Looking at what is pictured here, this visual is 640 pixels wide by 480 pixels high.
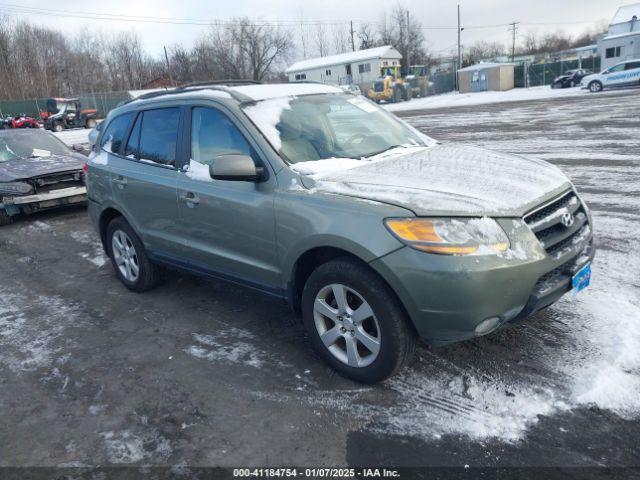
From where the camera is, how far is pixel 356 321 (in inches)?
123

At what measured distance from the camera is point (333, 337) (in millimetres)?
3305

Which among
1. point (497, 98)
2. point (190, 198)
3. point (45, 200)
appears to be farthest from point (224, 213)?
point (497, 98)

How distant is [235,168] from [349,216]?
89 cm

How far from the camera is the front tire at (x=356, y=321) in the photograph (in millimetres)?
2936

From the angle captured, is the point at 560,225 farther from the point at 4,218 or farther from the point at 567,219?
the point at 4,218

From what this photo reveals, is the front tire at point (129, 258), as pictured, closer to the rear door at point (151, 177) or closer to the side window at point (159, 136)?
the rear door at point (151, 177)

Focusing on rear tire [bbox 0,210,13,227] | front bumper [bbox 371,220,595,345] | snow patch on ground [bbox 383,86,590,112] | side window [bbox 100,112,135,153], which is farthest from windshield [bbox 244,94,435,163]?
snow patch on ground [bbox 383,86,590,112]

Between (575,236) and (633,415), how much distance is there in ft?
3.53

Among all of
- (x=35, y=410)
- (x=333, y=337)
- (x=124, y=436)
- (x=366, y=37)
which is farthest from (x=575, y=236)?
(x=366, y=37)

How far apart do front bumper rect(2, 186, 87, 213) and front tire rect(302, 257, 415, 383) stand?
6.55 meters

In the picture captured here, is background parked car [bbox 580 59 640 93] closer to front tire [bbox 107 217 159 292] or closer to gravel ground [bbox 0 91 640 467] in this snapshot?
gravel ground [bbox 0 91 640 467]

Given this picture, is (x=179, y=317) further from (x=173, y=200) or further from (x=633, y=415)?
(x=633, y=415)

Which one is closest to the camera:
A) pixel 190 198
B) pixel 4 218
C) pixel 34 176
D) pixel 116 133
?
pixel 190 198

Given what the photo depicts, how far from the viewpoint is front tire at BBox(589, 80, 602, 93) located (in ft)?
102
